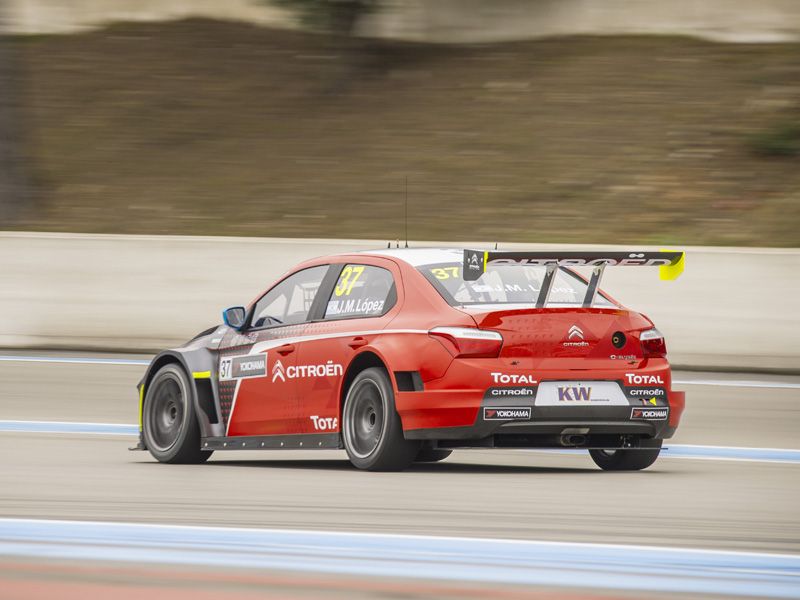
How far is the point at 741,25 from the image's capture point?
2836cm


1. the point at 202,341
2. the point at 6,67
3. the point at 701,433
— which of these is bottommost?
the point at 701,433

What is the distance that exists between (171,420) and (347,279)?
1653 millimetres

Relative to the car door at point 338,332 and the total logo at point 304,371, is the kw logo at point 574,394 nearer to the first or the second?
the car door at point 338,332

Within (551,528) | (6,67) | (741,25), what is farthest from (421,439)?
(741,25)

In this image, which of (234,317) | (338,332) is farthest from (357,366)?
(234,317)

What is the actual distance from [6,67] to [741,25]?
12.3 metres

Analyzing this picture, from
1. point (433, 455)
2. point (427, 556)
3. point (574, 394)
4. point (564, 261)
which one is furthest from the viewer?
point (433, 455)

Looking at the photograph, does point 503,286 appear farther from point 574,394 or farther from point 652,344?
point 652,344

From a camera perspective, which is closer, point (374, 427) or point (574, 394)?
point (574, 394)

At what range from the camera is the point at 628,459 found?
1011 centimetres

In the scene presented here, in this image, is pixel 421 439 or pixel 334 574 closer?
pixel 334 574

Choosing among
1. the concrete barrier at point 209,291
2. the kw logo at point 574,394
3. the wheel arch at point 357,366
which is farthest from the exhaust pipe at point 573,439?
the concrete barrier at point 209,291

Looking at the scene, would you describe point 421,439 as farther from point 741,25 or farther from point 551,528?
point 741,25

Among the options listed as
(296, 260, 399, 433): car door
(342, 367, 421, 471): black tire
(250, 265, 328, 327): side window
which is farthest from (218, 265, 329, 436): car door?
(342, 367, 421, 471): black tire
